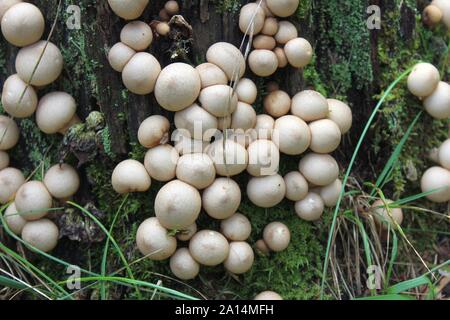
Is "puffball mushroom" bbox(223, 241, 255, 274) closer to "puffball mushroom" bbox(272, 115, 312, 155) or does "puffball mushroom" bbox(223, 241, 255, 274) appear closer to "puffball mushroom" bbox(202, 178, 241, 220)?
"puffball mushroom" bbox(202, 178, 241, 220)

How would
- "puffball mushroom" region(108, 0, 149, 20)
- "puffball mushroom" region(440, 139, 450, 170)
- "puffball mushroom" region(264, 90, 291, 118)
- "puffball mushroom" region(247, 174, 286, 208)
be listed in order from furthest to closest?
"puffball mushroom" region(440, 139, 450, 170) < "puffball mushroom" region(264, 90, 291, 118) < "puffball mushroom" region(247, 174, 286, 208) < "puffball mushroom" region(108, 0, 149, 20)

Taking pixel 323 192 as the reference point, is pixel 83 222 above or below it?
below

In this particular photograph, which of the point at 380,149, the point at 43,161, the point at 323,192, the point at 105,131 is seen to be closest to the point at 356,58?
the point at 380,149

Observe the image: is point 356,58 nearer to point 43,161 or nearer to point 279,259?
point 279,259

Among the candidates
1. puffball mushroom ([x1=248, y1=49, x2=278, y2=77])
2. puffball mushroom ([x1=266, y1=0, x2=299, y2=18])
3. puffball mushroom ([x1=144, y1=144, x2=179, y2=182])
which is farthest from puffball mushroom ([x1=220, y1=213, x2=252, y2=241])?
puffball mushroom ([x1=266, y1=0, x2=299, y2=18])

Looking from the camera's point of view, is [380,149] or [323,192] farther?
[380,149]

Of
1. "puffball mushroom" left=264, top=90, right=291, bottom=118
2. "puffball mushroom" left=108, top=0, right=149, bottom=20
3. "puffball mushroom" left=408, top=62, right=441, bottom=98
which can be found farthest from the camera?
"puffball mushroom" left=408, top=62, right=441, bottom=98

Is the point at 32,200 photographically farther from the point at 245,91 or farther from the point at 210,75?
the point at 245,91
